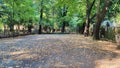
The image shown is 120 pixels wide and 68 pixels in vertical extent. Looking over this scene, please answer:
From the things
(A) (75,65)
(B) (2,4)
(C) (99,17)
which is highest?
(B) (2,4)

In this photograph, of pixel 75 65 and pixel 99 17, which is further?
pixel 99 17

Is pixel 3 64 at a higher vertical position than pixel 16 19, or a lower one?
lower

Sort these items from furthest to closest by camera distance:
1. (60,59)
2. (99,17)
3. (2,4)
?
(2,4) → (99,17) → (60,59)

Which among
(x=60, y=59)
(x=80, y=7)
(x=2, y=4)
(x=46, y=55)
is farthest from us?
(x=80, y=7)

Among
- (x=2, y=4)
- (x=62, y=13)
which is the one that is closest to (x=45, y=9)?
(x=62, y=13)

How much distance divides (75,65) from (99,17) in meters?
10.1

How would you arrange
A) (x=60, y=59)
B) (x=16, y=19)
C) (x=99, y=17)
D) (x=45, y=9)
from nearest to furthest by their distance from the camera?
(x=60, y=59) < (x=99, y=17) < (x=16, y=19) < (x=45, y=9)

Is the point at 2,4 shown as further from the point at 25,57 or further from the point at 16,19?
the point at 25,57

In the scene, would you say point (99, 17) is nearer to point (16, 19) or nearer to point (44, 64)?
point (44, 64)

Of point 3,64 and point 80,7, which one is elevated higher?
point 80,7

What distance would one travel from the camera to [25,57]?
32.8ft

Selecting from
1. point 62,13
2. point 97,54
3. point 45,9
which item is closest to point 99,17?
point 97,54

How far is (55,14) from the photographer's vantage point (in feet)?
175

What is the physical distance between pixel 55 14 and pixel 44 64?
45.2 m
